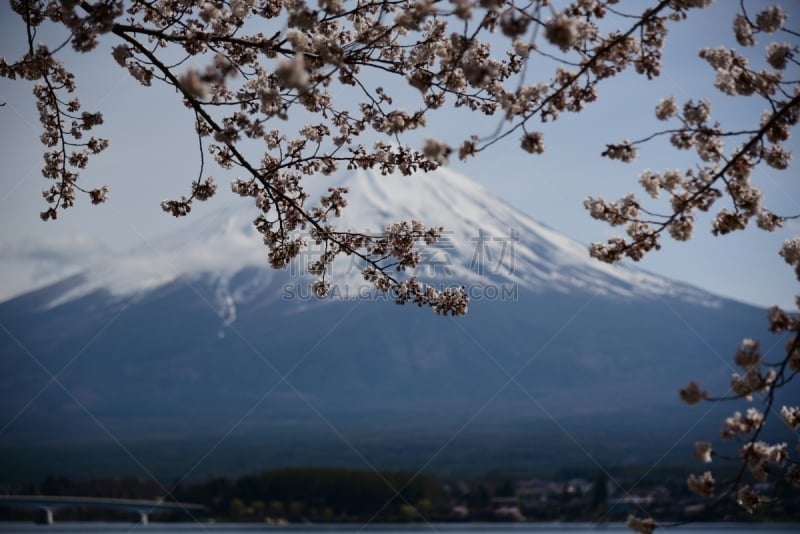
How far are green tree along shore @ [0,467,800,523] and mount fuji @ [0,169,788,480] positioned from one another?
2335cm

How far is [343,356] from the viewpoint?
13212 cm

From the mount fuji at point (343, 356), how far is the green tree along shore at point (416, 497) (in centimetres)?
2335

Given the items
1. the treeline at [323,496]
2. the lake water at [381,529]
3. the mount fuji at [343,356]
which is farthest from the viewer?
the mount fuji at [343,356]

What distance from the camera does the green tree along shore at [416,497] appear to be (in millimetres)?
59250

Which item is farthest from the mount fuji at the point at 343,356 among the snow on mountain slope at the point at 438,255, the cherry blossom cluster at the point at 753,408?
the cherry blossom cluster at the point at 753,408

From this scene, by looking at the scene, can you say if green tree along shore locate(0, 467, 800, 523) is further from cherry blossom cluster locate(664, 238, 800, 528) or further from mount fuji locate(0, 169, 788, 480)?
cherry blossom cluster locate(664, 238, 800, 528)

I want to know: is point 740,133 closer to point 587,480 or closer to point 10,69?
point 10,69

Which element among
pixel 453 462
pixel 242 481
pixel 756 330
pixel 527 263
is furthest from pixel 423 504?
pixel 756 330

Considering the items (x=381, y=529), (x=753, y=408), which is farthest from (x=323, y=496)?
(x=753, y=408)

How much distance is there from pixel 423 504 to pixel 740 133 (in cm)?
6340

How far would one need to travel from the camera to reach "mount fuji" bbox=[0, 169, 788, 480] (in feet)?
339

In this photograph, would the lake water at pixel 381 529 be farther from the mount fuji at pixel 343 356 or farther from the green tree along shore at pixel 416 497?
the mount fuji at pixel 343 356

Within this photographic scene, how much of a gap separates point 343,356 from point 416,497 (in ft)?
213

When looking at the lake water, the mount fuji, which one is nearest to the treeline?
the lake water
